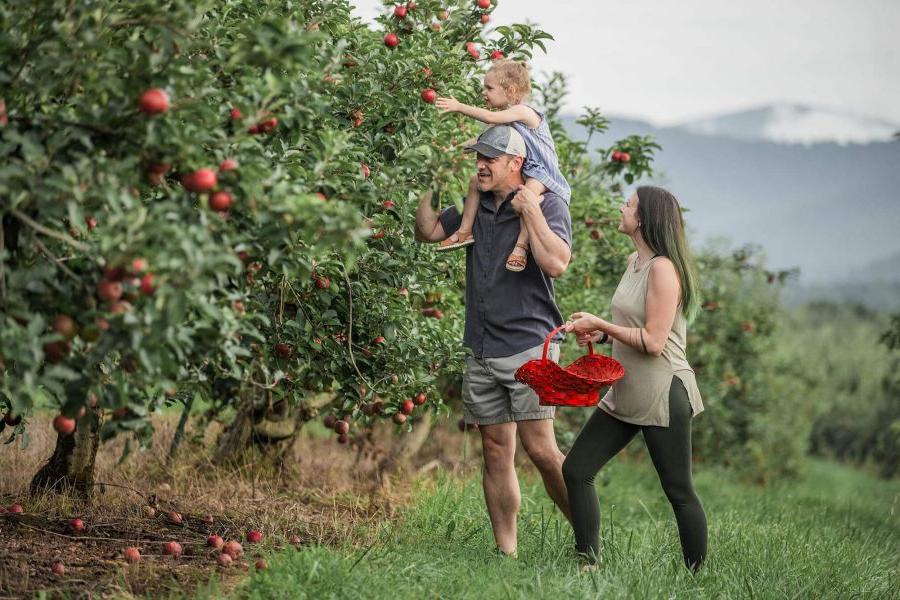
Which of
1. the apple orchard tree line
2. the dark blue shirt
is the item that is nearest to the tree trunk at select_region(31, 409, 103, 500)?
the apple orchard tree line

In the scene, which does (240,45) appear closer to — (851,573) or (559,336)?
(559,336)

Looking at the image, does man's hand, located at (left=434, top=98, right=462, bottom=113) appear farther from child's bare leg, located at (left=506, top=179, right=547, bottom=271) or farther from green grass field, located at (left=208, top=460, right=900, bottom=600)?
green grass field, located at (left=208, top=460, right=900, bottom=600)

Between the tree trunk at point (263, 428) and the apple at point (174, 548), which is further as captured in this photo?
the tree trunk at point (263, 428)

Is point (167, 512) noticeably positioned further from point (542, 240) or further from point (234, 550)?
point (542, 240)

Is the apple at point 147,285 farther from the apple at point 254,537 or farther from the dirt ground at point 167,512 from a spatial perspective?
the apple at point 254,537

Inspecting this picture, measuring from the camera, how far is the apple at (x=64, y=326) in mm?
2904

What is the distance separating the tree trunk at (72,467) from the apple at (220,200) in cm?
244

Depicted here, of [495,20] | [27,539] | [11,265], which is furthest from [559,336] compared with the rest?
[27,539]

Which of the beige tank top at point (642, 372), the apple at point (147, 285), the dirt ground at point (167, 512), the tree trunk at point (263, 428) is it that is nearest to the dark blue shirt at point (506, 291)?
the beige tank top at point (642, 372)

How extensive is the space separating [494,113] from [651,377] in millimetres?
1335

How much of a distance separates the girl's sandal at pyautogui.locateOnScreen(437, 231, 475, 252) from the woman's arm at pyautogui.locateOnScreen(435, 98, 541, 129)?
1.69ft

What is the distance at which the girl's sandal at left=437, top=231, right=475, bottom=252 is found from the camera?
4297 mm

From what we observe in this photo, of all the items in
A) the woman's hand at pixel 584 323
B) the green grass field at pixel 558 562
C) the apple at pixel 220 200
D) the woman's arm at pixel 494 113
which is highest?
the woman's arm at pixel 494 113

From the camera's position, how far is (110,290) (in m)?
2.79
